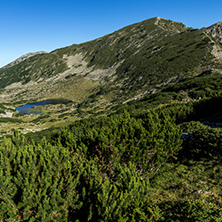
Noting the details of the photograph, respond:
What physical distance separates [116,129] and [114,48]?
177 meters

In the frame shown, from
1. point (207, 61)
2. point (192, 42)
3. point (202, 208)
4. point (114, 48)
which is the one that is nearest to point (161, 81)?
point (207, 61)

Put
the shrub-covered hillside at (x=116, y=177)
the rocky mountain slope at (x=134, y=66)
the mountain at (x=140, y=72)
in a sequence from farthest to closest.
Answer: the rocky mountain slope at (x=134, y=66) → the mountain at (x=140, y=72) → the shrub-covered hillside at (x=116, y=177)

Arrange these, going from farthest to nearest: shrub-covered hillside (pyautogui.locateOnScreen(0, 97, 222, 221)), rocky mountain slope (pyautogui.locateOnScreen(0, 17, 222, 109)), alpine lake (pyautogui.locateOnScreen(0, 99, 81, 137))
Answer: rocky mountain slope (pyautogui.locateOnScreen(0, 17, 222, 109)) < alpine lake (pyautogui.locateOnScreen(0, 99, 81, 137)) < shrub-covered hillside (pyautogui.locateOnScreen(0, 97, 222, 221))

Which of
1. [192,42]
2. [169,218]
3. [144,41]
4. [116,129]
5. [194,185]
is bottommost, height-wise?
[194,185]

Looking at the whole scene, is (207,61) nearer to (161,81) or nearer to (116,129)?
(161,81)

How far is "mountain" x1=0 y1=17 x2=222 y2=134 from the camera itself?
202 feet

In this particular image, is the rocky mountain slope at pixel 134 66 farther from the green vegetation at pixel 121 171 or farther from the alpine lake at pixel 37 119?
the green vegetation at pixel 121 171

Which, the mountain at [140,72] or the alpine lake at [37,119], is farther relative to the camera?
the alpine lake at [37,119]

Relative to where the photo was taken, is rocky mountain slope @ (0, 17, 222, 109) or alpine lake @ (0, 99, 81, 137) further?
rocky mountain slope @ (0, 17, 222, 109)

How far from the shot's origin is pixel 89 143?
15.0 m

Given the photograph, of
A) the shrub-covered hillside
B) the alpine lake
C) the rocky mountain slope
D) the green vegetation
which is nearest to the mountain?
the rocky mountain slope

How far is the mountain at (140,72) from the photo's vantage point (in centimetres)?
6169

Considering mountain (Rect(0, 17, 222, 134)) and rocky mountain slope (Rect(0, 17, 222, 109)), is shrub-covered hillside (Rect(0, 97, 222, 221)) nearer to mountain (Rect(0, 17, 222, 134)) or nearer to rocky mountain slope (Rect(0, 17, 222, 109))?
mountain (Rect(0, 17, 222, 134))

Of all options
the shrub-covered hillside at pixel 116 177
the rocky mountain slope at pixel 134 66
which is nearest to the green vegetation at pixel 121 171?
the shrub-covered hillside at pixel 116 177
